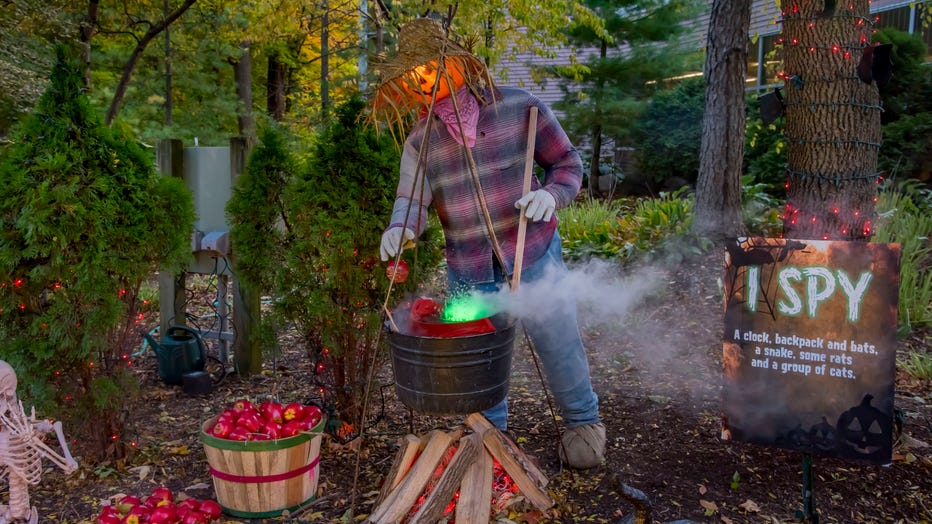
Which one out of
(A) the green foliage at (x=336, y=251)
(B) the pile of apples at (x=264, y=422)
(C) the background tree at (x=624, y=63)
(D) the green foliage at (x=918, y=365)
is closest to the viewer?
(B) the pile of apples at (x=264, y=422)

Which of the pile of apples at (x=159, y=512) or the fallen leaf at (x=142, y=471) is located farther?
the fallen leaf at (x=142, y=471)

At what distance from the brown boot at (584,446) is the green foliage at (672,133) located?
10.5m

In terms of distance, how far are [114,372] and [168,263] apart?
63 cm

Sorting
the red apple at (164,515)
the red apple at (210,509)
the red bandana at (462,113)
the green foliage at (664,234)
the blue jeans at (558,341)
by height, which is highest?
the red bandana at (462,113)

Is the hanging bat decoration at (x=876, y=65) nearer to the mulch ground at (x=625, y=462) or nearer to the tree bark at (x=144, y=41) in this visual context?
the mulch ground at (x=625, y=462)

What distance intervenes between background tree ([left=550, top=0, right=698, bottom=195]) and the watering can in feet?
30.2

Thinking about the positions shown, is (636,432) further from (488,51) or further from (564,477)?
(488,51)

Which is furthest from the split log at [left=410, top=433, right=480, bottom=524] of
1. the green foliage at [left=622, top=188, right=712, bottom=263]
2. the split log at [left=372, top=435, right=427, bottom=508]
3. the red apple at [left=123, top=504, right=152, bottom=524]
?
the green foliage at [left=622, top=188, right=712, bottom=263]

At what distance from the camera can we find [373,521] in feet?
9.84

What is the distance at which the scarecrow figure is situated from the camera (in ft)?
10.6

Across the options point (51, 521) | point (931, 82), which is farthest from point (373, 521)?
point (931, 82)

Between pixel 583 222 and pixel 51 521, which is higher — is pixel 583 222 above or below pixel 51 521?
above

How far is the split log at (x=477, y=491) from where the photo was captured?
9.88ft

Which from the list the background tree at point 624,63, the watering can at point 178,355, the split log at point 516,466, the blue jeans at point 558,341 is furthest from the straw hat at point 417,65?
the background tree at point 624,63
